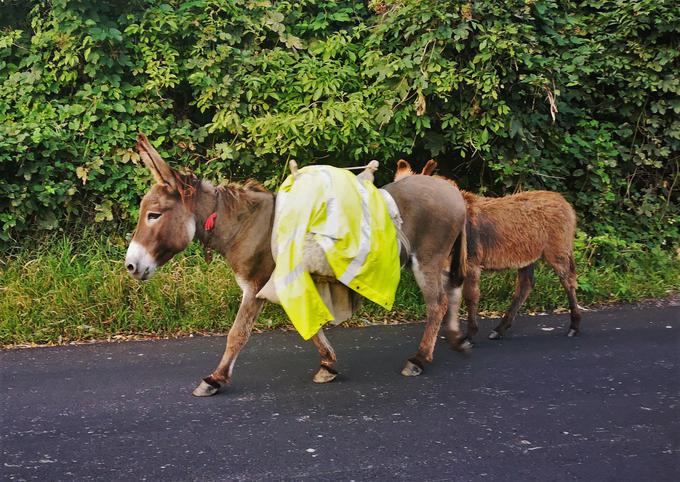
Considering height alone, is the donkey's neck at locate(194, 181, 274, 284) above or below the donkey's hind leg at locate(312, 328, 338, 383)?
above

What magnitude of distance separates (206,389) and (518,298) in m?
3.14

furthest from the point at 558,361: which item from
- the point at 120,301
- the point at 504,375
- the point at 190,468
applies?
the point at 120,301

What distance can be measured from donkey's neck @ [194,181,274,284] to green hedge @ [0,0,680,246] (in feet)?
7.27

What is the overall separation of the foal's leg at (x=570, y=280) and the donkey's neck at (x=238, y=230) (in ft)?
9.36

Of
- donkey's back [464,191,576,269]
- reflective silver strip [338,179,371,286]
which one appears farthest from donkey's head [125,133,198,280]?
donkey's back [464,191,576,269]

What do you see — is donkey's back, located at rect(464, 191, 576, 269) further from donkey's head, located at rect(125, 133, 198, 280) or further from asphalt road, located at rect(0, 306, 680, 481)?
donkey's head, located at rect(125, 133, 198, 280)

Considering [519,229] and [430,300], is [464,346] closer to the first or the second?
[430,300]

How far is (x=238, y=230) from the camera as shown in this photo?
5133 millimetres

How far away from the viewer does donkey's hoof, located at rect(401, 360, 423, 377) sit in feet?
17.7

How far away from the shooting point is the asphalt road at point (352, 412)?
3824 mm

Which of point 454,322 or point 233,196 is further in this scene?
point 454,322

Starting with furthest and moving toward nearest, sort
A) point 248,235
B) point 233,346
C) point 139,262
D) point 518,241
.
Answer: point 518,241 → point 248,235 → point 233,346 → point 139,262

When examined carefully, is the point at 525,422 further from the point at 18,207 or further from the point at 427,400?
the point at 18,207

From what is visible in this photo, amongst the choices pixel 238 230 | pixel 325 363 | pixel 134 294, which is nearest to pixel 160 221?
pixel 238 230
